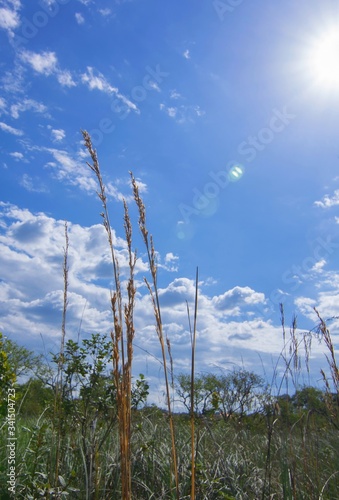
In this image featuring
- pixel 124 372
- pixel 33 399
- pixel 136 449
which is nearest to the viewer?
pixel 124 372

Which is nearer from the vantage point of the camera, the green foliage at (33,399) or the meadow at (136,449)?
the meadow at (136,449)

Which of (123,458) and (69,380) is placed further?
(69,380)

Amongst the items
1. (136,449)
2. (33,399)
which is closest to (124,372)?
(136,449)

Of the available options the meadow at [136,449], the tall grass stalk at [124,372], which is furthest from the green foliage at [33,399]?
the tall grass stalk at [124,372]

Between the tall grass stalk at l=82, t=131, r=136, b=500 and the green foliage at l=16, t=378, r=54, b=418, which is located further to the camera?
the green foliage at l=16, t=378, r=54, b=418

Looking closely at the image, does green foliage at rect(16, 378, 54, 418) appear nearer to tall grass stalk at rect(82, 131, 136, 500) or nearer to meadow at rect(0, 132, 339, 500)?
meadow at rect(0, 132, 339, 500)

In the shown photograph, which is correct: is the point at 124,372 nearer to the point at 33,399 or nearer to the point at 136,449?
the point at 136,449

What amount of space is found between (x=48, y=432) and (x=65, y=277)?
2.89m

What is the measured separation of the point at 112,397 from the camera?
5598 millimetres

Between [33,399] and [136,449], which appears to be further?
[33,399]

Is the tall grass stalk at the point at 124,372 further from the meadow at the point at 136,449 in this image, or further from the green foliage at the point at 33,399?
the green foliage at the point at 33,399

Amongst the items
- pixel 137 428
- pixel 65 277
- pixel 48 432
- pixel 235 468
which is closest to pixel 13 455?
pixel 48 432

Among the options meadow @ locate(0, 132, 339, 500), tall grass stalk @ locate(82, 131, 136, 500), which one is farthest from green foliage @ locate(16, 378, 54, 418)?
tall grass stalk @ locate(82, 131, 136, 500)

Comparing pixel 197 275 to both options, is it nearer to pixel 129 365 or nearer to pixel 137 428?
pixel 129 365
